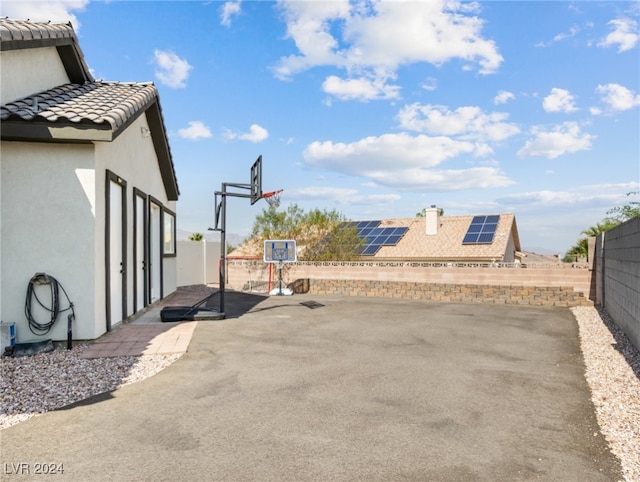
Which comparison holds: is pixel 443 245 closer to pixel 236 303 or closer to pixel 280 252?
pixel 280 252

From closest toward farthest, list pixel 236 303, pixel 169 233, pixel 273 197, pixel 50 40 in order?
pixel 50 40 → pixel 236 303 → pixel 169 233 → pixel 273 197

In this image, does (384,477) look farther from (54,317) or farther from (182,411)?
(54,317)

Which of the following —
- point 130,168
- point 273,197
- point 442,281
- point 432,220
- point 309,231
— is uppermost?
point 273,197

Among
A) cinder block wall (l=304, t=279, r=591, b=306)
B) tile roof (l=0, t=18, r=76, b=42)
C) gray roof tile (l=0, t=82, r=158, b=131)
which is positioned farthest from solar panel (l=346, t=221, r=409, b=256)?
tile roof (l=0, t=18, r=76, b=42)

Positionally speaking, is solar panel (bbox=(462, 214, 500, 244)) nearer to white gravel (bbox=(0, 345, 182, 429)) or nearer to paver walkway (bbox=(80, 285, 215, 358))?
paver walkway (bbox=(80, 285, 215, 358))

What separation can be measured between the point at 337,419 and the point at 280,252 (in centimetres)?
1265

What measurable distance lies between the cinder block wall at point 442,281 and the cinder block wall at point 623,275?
148 cm

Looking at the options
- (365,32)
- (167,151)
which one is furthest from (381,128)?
(167,151)

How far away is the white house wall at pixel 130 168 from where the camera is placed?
745 cm

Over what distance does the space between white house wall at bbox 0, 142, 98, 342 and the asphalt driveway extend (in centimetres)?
218

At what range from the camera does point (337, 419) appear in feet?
13.7

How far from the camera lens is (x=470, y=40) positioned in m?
11.2

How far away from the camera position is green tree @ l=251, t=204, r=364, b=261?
69.5ft

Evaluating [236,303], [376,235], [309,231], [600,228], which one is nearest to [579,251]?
[600,228]
